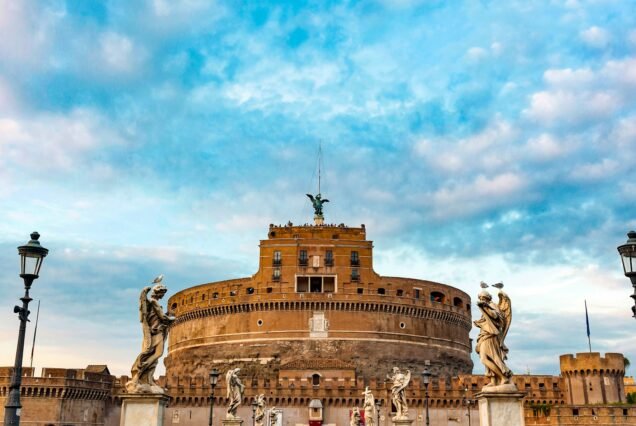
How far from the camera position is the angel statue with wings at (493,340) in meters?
12.7

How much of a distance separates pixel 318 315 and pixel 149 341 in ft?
204

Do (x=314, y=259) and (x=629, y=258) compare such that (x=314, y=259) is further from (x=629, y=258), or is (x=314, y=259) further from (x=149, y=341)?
(x=629, y=258)

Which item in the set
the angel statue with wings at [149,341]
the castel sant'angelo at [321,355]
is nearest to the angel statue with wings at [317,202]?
the castel sant'angelo at [321,355]

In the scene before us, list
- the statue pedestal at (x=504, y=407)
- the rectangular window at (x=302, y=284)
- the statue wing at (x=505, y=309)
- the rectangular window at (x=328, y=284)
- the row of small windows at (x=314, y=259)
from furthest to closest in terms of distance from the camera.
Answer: the row of small windows at (x=314, y=259)
the rectangular window at (x=302, y=284)
the rectangular window at (x=328, y=284)
the statue wing at (x=505, y=309)
the statue pedestal at (x=504, y=407)

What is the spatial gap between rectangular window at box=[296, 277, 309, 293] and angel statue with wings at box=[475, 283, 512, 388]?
213ft

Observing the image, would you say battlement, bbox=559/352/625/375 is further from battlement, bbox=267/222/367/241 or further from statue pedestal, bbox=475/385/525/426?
statue pedestal, bbox=475/385/525/426

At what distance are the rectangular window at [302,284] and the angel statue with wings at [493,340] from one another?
2552 inches

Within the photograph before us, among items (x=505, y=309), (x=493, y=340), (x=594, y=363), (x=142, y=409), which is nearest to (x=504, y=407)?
(x=493, y=340)

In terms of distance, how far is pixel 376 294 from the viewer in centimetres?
7662

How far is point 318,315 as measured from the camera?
246ft

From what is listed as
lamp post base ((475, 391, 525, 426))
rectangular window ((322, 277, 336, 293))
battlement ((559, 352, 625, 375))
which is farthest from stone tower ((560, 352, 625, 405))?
lamp post base ((475, 391, 525, 426))

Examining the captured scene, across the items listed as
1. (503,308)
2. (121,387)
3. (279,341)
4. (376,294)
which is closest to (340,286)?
(376,294)

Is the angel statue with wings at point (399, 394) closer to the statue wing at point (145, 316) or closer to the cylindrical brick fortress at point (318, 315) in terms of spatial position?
the statue wing at point (145, 316)

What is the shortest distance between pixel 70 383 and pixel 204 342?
20.4m
